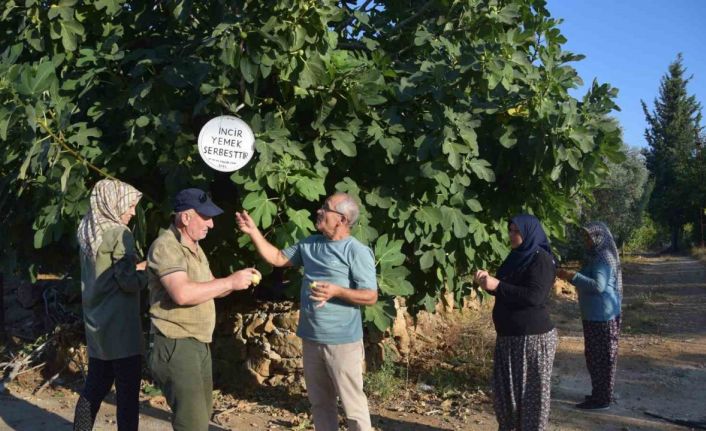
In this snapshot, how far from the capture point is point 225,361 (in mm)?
6301

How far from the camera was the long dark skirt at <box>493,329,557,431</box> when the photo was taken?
4133 mm

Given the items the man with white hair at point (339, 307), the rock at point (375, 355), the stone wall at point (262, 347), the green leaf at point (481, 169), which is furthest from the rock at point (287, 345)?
the green leaf at point (481, 169)

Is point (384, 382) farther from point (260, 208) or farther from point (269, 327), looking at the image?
point (260, 208)

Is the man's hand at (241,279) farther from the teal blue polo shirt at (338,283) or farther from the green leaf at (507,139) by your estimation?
the green leaf at (507,139)

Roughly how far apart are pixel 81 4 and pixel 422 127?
2617 millimetres

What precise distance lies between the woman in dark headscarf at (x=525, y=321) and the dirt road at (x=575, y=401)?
1.09m

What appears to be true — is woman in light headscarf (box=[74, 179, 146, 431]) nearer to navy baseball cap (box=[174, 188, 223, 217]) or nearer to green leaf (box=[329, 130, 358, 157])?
navy baseball cap (box=[174, 188, 223, 217])

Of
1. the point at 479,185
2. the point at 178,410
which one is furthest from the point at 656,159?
the point at 178,410

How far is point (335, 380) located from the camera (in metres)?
3.82

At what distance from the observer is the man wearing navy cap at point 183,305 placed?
333 cm

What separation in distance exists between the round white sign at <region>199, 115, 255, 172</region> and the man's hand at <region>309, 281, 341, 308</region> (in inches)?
41.4

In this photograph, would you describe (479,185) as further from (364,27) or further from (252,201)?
(252,201)

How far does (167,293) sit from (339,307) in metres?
0.94

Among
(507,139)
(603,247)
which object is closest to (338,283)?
(507,139)
